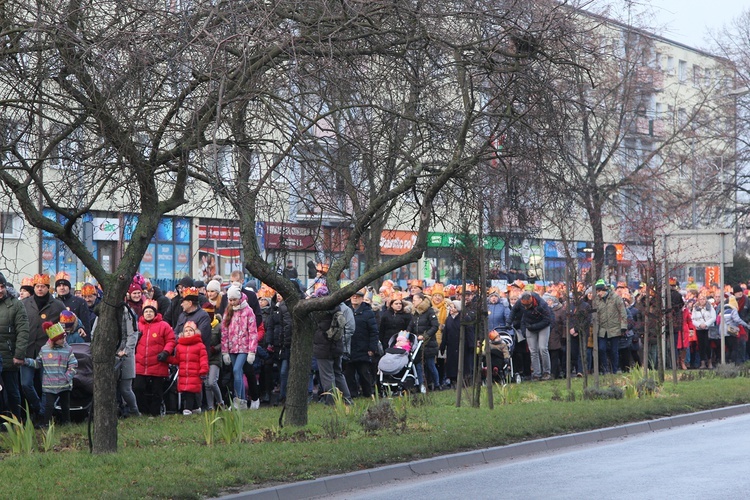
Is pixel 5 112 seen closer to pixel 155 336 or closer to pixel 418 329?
pixel 155 336

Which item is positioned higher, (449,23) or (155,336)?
(449,23)

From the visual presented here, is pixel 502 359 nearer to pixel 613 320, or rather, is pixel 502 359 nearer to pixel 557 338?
pixel 557 338

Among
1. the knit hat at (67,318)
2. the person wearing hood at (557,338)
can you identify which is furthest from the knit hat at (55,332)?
the person wearing hood at (557,338)

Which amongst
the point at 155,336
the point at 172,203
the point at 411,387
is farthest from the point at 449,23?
the point at 411,387

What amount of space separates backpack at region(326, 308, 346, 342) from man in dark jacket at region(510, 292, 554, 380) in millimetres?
7174

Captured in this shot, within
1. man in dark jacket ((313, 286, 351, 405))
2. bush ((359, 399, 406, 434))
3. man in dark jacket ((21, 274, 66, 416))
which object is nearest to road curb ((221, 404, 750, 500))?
bush ((359, 399, 406, 434))

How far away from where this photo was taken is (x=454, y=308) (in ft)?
80.3

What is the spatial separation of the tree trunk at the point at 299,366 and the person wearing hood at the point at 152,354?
3.69 meters

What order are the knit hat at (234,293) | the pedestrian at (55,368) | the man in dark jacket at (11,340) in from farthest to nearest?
the knit hat at (234,293) < the pedestrian at (55,368) < the man in dark jacket at (11,340)

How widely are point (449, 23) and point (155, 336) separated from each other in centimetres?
797

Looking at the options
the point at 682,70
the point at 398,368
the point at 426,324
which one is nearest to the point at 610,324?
the point at 426,324

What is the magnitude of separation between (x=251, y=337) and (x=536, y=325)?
8.55 m

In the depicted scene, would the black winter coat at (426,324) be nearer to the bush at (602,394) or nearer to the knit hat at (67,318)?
the bush at (602,394)

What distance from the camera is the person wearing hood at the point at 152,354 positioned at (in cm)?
1830
